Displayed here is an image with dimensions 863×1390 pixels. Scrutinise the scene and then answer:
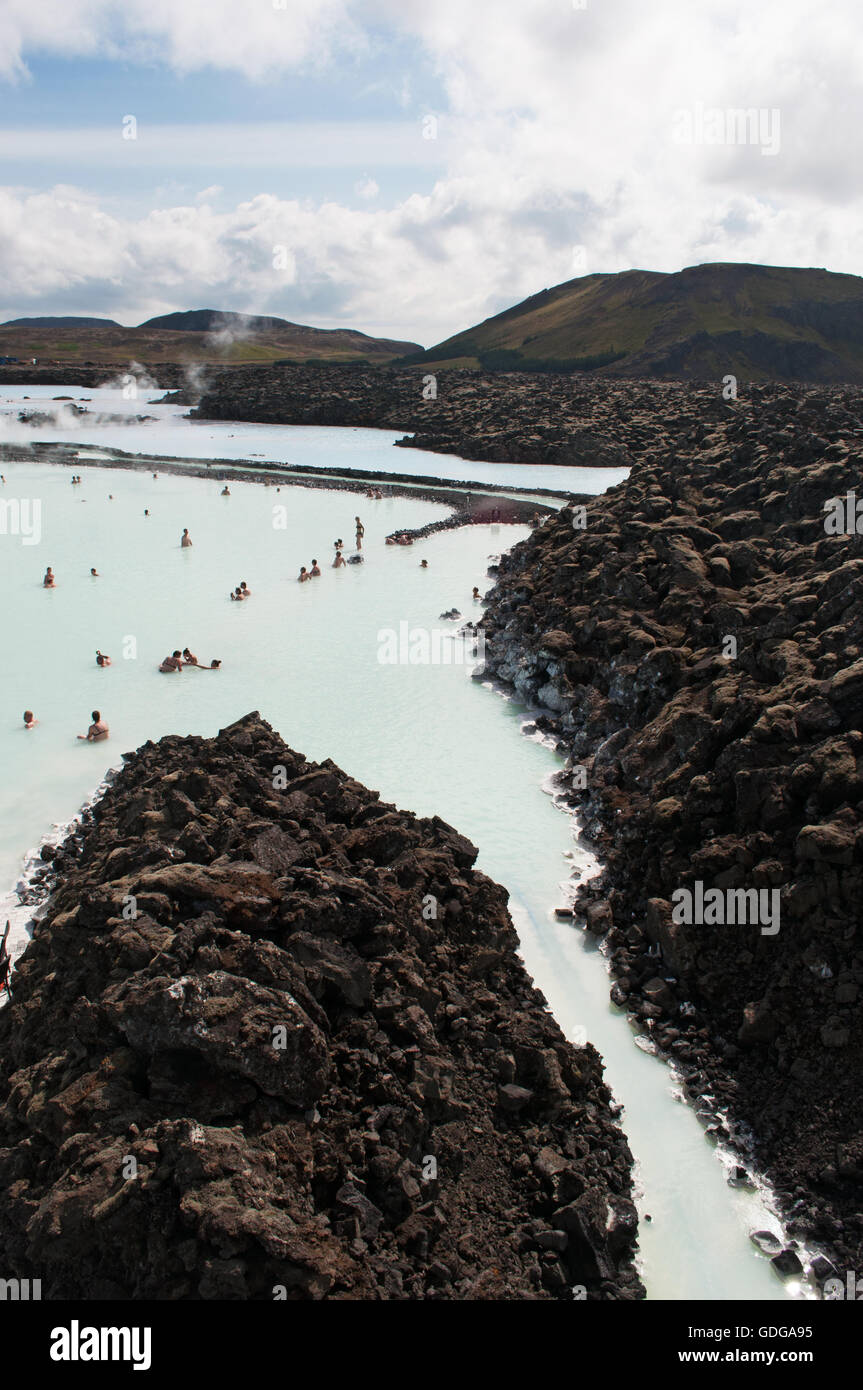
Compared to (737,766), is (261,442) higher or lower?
higher

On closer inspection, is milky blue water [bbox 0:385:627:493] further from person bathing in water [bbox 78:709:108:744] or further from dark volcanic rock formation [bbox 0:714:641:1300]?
dark volcanic rock formation [bbox 0:714:641:1300]

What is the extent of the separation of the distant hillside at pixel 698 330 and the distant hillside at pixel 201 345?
79.0 ft

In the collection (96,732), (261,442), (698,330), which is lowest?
(96,732)

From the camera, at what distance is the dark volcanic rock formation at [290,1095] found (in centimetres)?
601

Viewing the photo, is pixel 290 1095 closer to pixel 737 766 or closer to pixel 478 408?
pixel 737 766

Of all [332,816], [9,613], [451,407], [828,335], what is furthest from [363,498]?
[828,335]

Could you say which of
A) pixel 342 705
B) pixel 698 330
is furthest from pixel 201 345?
pixel 342 705

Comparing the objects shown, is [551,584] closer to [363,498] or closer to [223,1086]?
[223,1086]

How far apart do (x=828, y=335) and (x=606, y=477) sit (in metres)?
83.7

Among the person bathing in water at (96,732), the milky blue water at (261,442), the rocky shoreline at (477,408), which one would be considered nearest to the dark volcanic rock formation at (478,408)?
the rocky shoreline at (477,408)

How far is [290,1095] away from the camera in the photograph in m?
7.02

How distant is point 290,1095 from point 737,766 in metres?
7.72

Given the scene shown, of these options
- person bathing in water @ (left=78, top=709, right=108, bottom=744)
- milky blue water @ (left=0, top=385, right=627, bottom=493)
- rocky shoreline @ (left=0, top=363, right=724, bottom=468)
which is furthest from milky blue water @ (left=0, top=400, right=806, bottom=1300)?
rocky shoreline @ (left=0, top=363, right=724, bottom=468)

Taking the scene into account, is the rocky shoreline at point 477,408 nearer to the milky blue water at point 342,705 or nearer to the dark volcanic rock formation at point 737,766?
the dark volcanic rock formation at point 737,766
